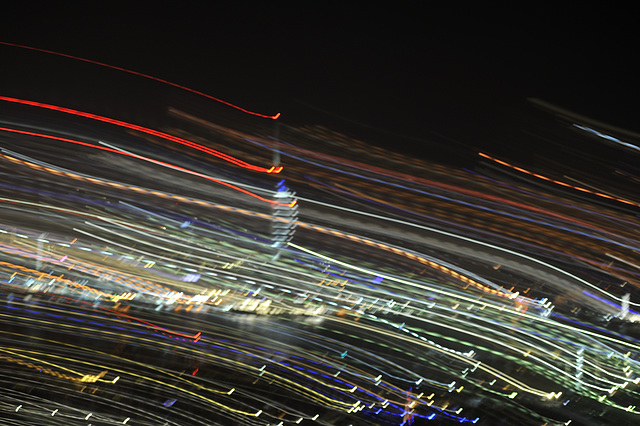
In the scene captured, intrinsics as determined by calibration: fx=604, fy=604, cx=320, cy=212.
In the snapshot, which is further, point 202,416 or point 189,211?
point 189,211

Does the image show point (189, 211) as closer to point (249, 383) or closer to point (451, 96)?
point (249, 383)

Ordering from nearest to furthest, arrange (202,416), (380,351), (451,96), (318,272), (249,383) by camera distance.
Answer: (202,416), (249,383), (380,351), (318,272), (451,96)

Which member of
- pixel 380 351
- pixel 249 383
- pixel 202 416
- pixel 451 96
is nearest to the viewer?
pixel 202 416

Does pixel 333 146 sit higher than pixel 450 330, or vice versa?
pixel 333 146

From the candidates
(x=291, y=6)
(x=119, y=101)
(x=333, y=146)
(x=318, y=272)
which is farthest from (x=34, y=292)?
(x=291, y=6)

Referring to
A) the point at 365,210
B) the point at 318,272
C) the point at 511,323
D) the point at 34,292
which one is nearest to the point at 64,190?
the point at 34,292

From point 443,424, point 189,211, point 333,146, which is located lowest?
point 443,424
